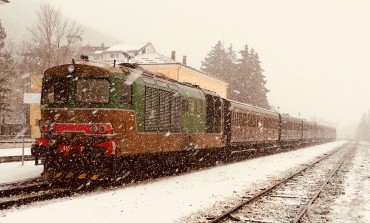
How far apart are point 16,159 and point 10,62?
46.4m

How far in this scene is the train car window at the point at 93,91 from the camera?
12380 mm

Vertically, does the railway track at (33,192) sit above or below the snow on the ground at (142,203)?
above

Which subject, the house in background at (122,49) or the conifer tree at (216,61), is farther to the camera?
the house in background at (122,49)

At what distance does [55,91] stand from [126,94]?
1.96 metres

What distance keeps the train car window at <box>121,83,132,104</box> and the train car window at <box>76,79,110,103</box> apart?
1.48ft

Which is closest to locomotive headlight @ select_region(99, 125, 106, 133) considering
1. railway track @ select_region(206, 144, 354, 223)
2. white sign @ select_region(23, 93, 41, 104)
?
railway track @ select_region(206, 144, 354, 223)

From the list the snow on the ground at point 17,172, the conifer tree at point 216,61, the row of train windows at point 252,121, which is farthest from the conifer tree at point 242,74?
A: the snow on the ground at point 17,172

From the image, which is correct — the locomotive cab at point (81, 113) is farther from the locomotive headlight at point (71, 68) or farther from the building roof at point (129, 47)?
the building roof at point (129, 47)

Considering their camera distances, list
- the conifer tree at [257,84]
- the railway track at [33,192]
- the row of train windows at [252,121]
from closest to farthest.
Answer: the railway track at [33,192] → the row of train windows at [252,121] → the conifer tree at [257,84]

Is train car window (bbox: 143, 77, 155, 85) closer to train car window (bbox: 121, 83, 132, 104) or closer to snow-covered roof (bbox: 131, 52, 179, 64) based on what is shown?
train car window (bbox: 121, 83, 132, 104)

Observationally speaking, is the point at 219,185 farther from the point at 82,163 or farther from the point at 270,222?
the point at 270,222

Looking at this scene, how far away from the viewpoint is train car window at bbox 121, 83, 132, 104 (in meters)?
12.6

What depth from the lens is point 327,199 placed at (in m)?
11.8

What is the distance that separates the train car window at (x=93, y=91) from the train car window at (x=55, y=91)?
40 cm
